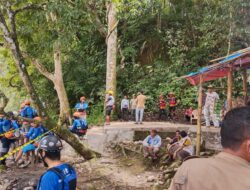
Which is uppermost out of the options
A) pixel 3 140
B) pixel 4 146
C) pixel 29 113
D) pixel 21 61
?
pixel 21 61

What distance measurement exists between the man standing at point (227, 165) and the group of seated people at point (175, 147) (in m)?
7.12

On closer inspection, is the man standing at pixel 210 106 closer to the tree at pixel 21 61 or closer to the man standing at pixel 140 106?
the man standing at pixel 140 106

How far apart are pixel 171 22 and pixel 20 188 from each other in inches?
598

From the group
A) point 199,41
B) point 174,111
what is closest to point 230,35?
point 199,41

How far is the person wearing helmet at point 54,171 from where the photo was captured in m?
2.88

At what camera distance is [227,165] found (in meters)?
1.56

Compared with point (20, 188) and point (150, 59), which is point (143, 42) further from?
point (20, 188)

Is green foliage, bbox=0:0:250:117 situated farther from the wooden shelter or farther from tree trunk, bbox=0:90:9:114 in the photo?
tree trunk, bbox=0:90:9:114

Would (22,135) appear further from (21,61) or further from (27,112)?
(21,61)

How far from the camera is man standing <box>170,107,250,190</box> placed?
1.52 m

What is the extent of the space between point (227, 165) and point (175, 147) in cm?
813

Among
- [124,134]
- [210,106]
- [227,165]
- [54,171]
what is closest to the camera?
[227,165]

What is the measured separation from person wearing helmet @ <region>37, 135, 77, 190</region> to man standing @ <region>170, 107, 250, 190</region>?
1542 millimetres

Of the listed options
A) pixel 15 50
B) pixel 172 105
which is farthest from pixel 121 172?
pixel 172 105
